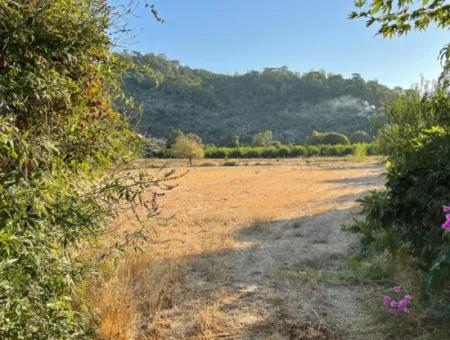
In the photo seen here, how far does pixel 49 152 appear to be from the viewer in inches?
102

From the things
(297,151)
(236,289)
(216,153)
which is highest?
(297,151)

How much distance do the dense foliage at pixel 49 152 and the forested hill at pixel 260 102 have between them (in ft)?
394

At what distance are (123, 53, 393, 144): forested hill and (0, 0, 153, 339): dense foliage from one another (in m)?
120

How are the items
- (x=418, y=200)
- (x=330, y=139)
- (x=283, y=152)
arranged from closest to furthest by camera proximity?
(x=418, y=200)
(x=283, y=152)
(x=330, y=139)

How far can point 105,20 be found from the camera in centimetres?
299

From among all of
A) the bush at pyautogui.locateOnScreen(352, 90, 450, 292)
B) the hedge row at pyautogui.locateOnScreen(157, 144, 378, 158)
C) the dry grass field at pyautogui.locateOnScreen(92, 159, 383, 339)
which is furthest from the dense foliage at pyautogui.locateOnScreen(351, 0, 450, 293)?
the hedge row at pyautogui.locateOnScreen(157, 144, 378, 158)

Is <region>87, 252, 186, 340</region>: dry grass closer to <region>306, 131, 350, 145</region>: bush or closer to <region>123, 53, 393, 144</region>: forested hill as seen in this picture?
<region>306, 131, 350, 145</region>: bush

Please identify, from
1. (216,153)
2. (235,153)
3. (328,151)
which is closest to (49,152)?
(216,153)

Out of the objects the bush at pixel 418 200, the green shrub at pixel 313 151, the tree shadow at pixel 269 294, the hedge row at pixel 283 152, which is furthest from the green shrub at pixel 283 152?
the bush at pixel 418 200

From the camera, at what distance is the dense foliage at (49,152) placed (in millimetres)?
2316

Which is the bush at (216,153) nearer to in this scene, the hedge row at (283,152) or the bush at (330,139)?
the hedge row at (283,152)

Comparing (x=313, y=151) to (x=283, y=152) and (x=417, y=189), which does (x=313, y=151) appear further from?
(x=417, y=189)

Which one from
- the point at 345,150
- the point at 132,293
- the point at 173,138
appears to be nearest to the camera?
the point at 132,293

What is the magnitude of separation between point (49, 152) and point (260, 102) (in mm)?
170237
